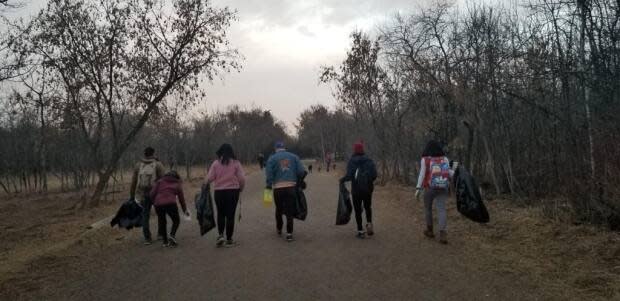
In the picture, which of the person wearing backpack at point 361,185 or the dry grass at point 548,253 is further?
the person wearing backpack at point 361,185

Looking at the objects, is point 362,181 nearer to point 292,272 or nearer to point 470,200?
point 470,200

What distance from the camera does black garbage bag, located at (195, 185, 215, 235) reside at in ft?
30.7

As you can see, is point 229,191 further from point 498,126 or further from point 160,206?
point 498,126

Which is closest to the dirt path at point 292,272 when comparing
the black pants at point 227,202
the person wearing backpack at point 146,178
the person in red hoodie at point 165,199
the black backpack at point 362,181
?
the person in red hoodie at point 165,199

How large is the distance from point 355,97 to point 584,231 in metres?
20.8

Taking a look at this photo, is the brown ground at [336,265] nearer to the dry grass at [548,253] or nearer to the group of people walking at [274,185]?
the dry grass at [548,253]

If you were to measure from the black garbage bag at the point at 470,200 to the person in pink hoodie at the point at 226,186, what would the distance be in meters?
3.82

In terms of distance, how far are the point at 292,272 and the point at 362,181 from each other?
9.94ft

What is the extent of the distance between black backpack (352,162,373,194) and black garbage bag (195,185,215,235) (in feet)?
8.82

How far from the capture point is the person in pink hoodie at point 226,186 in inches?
356

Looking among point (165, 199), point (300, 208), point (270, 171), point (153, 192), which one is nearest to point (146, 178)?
point (153, 192)

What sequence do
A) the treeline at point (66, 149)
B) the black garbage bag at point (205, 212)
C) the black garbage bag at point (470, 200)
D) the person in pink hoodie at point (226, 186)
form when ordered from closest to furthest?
the black garbage bag at point (470, 200), the person in pink hoodie at point (226, 186), the black garbage bag at point (205, 212), the treeline at point (66, 149)

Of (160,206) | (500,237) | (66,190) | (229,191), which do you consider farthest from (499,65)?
(66,190)

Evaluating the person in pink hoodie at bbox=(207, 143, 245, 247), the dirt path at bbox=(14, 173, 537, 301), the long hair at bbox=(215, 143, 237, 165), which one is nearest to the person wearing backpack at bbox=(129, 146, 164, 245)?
the dirt path at bbox=(14, 173, 537, 301)
